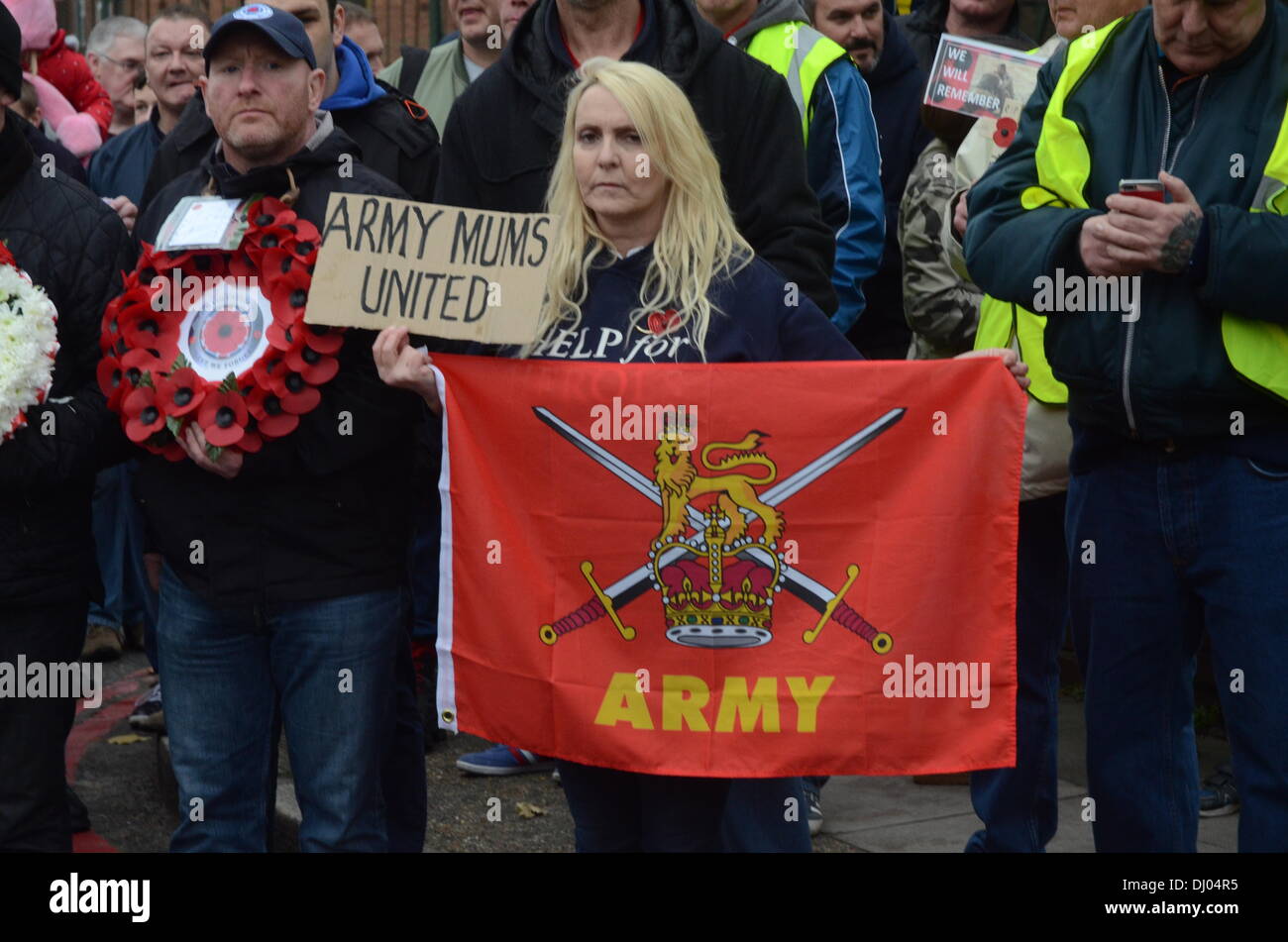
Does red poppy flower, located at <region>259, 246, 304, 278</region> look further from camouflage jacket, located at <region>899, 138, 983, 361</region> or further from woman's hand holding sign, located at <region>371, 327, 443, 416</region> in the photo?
camouflage jacket, located at <region>899, 138, 983, 361</region>

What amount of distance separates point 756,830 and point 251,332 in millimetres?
1607

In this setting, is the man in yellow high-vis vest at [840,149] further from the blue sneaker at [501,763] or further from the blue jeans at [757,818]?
the blue jeans at [757,818]

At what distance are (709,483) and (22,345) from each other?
1.65 meters

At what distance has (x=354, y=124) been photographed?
537 centimetres

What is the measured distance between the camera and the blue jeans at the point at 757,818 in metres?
4.12

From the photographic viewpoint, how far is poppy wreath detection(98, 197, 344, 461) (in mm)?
4125

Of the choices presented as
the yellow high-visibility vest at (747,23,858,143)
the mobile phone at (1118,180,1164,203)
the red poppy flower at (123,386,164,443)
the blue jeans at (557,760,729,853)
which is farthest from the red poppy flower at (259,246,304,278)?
the yellow high-visibility vest at (747,23,858,143)

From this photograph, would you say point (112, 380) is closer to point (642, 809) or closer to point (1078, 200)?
point (642, 809)

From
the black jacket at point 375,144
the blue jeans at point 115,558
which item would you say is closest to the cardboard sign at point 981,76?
the black jacket at point 375,144

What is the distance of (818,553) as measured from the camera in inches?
159

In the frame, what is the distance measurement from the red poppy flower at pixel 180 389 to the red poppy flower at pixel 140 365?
4cm

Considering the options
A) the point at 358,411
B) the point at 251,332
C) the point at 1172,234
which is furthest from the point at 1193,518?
the point at 251,332

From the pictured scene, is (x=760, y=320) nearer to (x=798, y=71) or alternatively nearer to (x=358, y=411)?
(x=358, y=411)

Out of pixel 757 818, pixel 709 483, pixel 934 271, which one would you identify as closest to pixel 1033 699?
pixel 757 818
